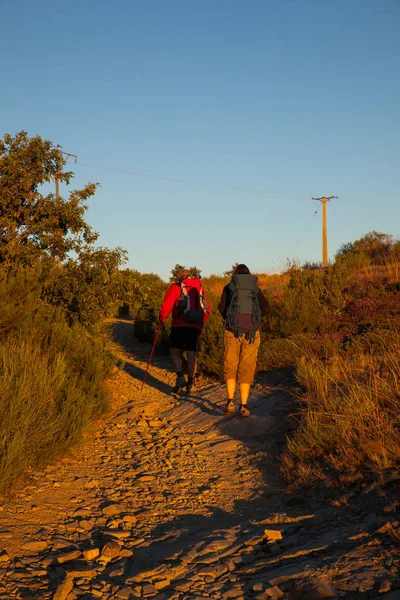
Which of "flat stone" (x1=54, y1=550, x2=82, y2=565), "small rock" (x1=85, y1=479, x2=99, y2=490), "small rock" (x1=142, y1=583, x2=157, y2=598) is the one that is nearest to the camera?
"small rock" (x1=142, y1=583, x2=157, y2=598)

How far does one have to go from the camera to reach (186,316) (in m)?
9.95

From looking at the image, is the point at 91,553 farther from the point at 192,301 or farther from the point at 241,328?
the point at 192,301

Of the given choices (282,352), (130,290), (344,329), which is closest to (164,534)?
(282,352)

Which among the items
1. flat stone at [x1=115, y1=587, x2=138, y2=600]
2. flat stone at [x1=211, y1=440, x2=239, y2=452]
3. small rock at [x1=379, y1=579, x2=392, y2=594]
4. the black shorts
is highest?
the black shorts

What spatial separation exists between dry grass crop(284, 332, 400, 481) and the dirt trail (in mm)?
355

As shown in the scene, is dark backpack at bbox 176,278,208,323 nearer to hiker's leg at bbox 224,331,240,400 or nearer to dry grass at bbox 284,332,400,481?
hiker's leg at bbox 224,331,240,400

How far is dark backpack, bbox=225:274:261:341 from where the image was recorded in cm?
809

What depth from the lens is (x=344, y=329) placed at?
11.5 meters

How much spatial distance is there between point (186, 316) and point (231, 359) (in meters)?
1.79

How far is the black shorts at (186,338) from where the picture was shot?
33.0 feet

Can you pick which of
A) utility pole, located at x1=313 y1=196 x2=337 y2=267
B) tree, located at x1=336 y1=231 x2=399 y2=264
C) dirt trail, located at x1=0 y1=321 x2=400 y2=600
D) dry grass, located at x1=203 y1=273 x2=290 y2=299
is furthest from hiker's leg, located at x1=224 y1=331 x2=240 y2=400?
utility pole, located at x1=313 y1=196 x2=337 y2=267

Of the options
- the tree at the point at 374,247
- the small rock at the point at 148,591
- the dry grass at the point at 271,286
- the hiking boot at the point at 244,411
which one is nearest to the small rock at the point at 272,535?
the small rock at the point at 148,591

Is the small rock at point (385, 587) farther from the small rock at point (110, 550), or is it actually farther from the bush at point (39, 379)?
the bush at point (39, 379)

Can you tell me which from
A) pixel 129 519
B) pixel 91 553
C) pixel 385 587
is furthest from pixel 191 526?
pixel 385 587
